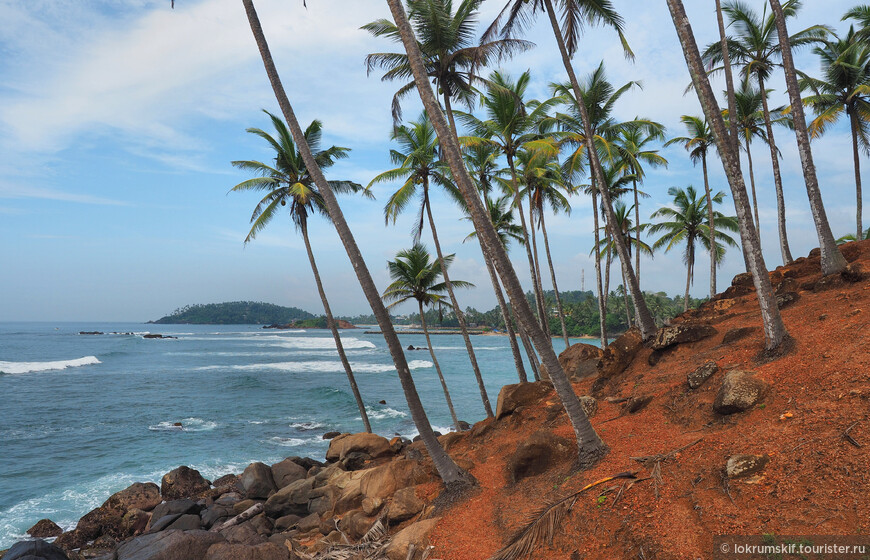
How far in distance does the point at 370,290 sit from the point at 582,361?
7125 millimetres

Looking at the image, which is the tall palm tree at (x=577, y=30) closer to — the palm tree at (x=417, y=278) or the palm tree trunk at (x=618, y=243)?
the palm tree trunk at (x=618, y=243)

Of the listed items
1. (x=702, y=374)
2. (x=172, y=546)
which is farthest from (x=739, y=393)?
(x=172, y=546)

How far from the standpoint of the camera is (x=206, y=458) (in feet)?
61.3

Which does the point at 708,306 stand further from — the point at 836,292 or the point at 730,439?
the point at 730,439

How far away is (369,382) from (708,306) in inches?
1174

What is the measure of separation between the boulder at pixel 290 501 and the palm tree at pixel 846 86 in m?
22.6

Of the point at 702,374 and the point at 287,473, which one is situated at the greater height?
the point at 702,374

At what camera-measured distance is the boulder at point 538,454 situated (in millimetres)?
7840

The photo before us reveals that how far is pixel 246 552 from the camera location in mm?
7461

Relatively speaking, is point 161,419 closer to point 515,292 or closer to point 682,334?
point 515,292

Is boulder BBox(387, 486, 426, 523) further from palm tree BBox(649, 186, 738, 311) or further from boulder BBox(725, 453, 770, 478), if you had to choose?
palm tree BBox(649, 186, 738, 311)

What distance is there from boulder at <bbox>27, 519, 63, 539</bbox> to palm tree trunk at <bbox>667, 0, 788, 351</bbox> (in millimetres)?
17552

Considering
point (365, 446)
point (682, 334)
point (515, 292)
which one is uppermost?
point (515, 292)

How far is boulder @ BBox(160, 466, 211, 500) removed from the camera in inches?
552
